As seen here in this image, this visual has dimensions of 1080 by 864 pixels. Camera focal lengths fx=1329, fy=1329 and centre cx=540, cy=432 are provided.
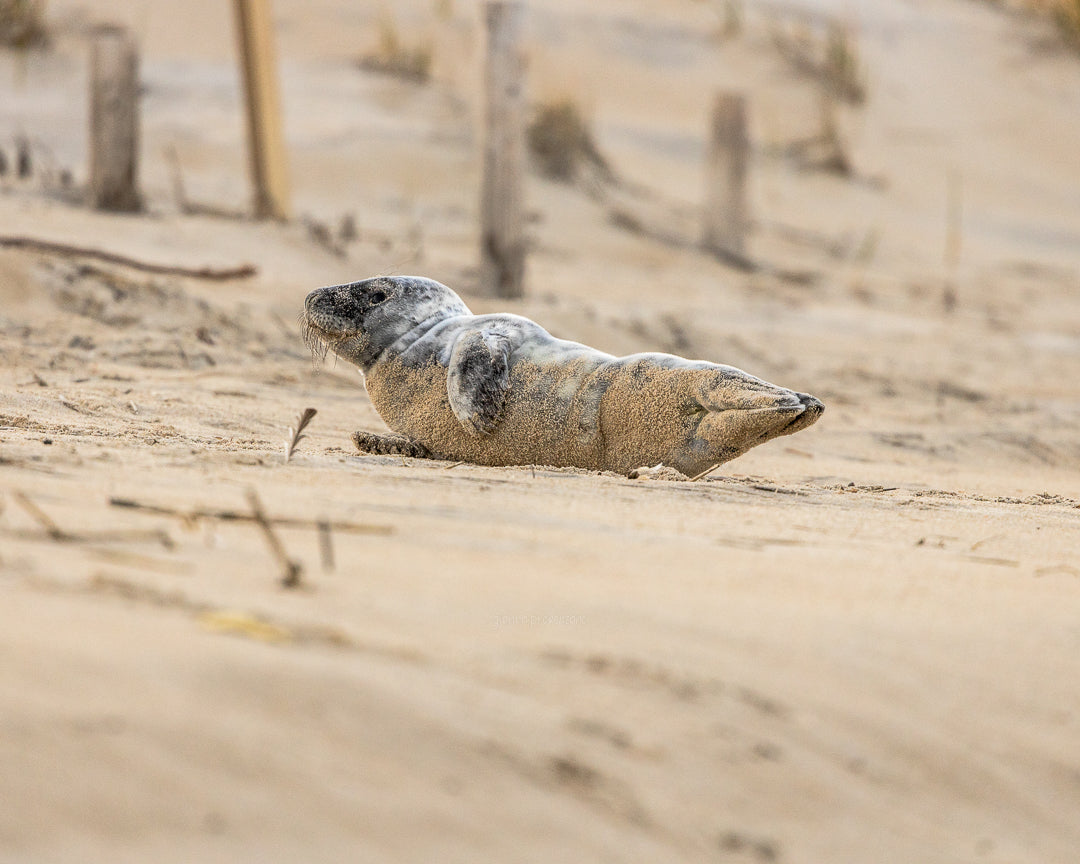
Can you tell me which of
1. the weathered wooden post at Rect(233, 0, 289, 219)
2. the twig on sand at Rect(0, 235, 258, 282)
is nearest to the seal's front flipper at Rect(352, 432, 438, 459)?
the twig on sand at Rect(0, 235, 258, 282)

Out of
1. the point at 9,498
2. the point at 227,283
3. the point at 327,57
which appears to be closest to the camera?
the point at 9,498

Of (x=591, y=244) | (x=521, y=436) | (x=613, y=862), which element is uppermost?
(x=613, y=862)

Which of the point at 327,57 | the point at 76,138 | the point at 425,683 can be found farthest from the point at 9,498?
the point at 327,57

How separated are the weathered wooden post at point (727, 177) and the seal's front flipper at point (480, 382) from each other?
7406 millimetres

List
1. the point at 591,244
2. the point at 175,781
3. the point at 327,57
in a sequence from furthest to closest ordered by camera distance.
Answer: the point at 327,57 → the point at 591,244 → the point at 175,781

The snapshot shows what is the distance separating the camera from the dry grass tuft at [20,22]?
1273cm

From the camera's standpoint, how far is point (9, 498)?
2.56 meters

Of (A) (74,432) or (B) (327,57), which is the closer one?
(A) (74,432)

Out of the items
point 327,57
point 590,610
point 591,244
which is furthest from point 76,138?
point 590,610

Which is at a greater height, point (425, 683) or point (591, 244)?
point (425, 683)

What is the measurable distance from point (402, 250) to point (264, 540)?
658 cm

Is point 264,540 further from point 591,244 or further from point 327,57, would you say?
point 327,57

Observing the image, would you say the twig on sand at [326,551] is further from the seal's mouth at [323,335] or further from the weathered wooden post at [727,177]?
the weathered wooden post at [727,177]

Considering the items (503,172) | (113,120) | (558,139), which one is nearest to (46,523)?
(503,172)
